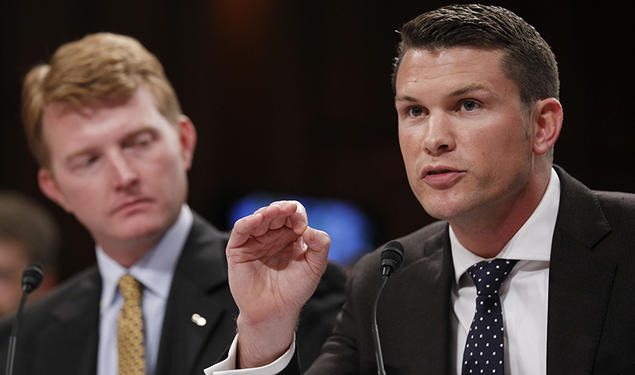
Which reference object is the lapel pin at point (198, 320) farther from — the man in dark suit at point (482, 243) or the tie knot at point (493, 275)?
the tie knot at point (493, 275)

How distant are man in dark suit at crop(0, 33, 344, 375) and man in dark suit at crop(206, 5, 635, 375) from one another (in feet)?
1.79

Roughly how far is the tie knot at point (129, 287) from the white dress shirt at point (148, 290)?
17mm

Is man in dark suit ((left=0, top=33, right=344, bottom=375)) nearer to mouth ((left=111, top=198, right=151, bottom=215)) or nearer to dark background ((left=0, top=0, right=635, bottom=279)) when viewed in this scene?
mouth ((left=111, top=198, right=151, bottom=215))

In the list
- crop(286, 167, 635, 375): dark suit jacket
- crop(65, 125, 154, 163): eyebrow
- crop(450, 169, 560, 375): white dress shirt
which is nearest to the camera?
crop(286, 167, 635, 375): dark suit jacket

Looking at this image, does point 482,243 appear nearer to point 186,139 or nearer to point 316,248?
point 316,248

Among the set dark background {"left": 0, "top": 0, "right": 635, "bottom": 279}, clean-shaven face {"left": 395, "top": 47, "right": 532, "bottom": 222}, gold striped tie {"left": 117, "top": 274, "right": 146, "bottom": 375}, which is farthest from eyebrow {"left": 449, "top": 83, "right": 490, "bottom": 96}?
dark background {"left": 0, "top": 0, "right": 635, "bottom": 279}

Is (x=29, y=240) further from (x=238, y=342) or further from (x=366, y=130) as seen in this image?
(x=366, y=130)

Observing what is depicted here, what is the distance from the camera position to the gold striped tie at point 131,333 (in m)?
2.74

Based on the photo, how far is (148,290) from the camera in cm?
292

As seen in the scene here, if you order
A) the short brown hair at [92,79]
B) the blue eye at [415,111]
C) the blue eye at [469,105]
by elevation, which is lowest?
the short brown hair at [92,79]

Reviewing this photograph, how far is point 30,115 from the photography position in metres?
3.05

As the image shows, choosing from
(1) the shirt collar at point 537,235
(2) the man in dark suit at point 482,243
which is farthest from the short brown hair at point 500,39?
(1) the shirt collar at point 537,235

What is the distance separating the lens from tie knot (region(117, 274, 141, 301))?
290 cm

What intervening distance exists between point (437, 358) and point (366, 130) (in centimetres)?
487
